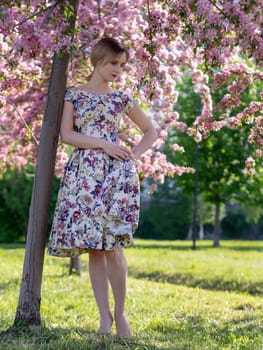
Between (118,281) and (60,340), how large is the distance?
1.82 feet

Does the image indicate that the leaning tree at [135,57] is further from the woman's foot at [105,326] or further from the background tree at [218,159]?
the background tree at [218,159]

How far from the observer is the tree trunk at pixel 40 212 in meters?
4.52

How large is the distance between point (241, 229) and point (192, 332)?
131 feet

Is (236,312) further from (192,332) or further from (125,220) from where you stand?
(125,220)

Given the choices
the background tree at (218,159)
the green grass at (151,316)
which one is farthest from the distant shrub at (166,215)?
the green grass at (151,316)

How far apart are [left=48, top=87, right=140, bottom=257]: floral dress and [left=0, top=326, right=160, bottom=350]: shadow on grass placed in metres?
0.56

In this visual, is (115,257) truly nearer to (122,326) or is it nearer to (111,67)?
(122,326)

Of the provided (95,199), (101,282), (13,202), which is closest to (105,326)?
(101,282)

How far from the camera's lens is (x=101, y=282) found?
411cm

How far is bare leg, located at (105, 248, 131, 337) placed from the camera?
13.4 ft

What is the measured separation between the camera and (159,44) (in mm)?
5137

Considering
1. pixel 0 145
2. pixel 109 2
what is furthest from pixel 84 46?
pixel 0 145

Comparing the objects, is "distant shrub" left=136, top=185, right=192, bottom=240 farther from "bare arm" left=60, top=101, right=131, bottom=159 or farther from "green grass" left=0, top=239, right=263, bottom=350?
"bare arm" left=60, top=101, right=131, bottom=159

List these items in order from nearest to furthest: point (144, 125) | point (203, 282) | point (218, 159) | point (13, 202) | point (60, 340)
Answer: point (60, 340)
point (144, 125)
point (203, 282)
point (218, 159)
point (13, 202)
